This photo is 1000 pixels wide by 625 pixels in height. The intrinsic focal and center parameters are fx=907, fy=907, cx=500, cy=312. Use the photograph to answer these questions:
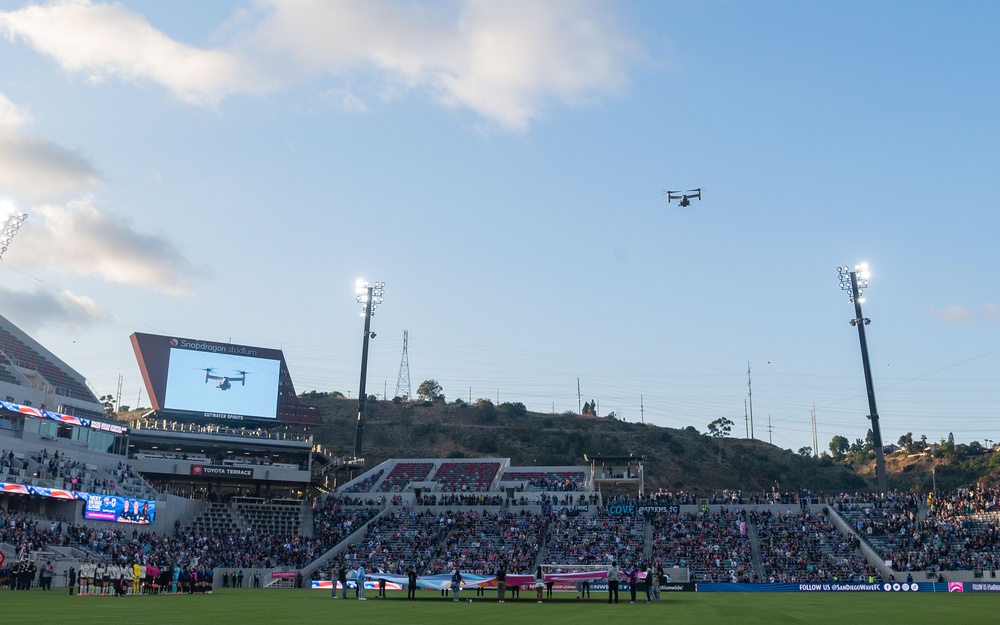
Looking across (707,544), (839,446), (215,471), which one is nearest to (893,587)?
(707,544)

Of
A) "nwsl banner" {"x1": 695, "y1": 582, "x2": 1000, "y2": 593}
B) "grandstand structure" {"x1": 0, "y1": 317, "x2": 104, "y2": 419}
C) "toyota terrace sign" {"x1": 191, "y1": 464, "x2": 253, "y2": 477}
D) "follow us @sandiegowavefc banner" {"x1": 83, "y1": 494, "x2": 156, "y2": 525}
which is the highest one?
"grandstand structure" {"x1": 0, "y1": 317, "x2": 104, "y2": 419}

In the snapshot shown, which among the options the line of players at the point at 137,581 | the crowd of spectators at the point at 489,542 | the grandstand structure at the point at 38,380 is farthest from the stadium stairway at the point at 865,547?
the grandstand structure at the point at 38,380

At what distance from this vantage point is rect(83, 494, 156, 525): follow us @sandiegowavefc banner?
6381cm

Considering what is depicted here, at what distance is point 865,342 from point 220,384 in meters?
56.9

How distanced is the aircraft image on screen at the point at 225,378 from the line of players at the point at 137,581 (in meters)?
35.1

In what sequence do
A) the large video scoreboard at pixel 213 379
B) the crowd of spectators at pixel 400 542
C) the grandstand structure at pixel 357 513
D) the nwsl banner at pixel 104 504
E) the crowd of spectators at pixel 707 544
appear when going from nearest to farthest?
the nwsl banner at pixel 104 504
the grandstand structure at pixel 357 513
the crowd of spectators at pixel 707 544
the crowd of spectators at pixel 400 542
the large video scoreboard at pixel 213 379

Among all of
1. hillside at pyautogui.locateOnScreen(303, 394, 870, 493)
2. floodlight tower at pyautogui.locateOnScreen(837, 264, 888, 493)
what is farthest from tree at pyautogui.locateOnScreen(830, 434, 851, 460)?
floodlight tower at pyautogui.locateOnScreen(837, 264, 888, 493)

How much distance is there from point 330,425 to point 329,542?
84751 millimetres

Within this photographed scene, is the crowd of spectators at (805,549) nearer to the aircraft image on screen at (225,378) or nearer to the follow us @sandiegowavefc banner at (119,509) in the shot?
the follow us @sandiegowavefc banner at (119,509)

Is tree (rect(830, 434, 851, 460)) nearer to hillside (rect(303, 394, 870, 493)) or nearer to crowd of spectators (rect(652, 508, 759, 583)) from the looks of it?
hillside (rect(303, 394, 870, 493))

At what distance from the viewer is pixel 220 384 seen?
82000 mm

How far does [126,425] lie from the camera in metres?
81.1

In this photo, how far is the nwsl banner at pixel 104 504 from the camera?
59463 millimetres

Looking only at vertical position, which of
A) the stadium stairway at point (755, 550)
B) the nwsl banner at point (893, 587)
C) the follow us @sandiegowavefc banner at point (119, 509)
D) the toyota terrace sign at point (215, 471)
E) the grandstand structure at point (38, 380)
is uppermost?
the grandstand structure at point (38, 380)
